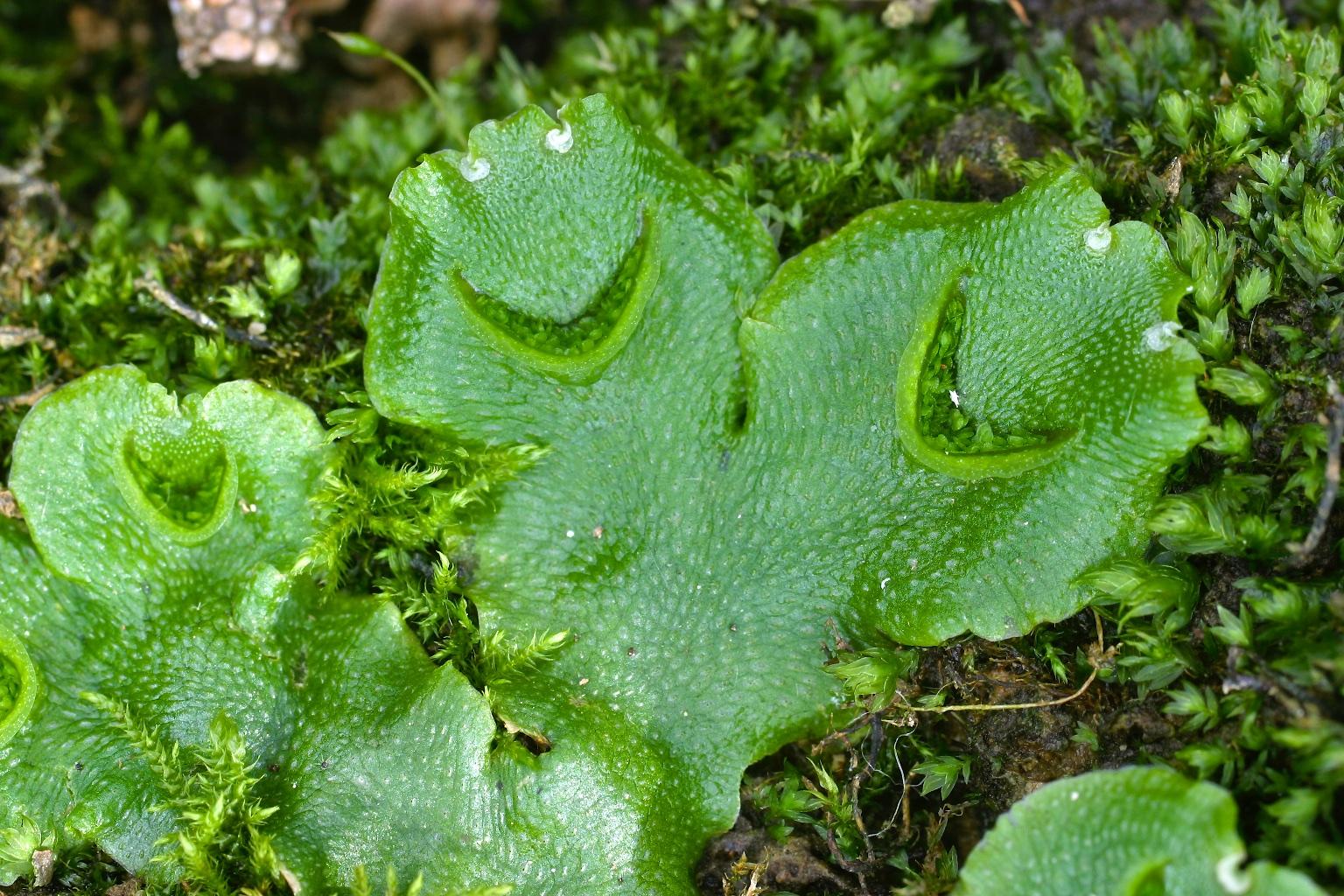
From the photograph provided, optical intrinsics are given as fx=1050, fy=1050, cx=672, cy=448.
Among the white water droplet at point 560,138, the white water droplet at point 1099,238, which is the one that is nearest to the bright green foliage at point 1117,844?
the white water droplet at point 1099,238

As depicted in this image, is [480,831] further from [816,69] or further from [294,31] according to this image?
[294,31]

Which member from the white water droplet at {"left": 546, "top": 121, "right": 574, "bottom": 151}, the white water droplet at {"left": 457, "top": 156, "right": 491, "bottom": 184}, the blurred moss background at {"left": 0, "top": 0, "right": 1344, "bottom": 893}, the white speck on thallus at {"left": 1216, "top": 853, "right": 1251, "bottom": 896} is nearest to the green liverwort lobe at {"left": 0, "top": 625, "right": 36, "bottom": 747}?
the blurred moss background at {"left": 0, "top": 0, "right": 1344, "bottom": 893}

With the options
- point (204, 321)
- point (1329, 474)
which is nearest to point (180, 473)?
point (204, 321)

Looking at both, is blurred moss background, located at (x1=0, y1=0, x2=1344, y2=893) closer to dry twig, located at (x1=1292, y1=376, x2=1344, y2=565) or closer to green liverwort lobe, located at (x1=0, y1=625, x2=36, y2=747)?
dry twig, located at (x1=1292, y1=376, x2=1344, y2=565)

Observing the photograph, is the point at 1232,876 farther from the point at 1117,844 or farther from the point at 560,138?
the point at 560,138

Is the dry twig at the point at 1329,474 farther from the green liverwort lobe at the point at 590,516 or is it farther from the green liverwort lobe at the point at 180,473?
the green liverwort lobe at the point at 180,473
